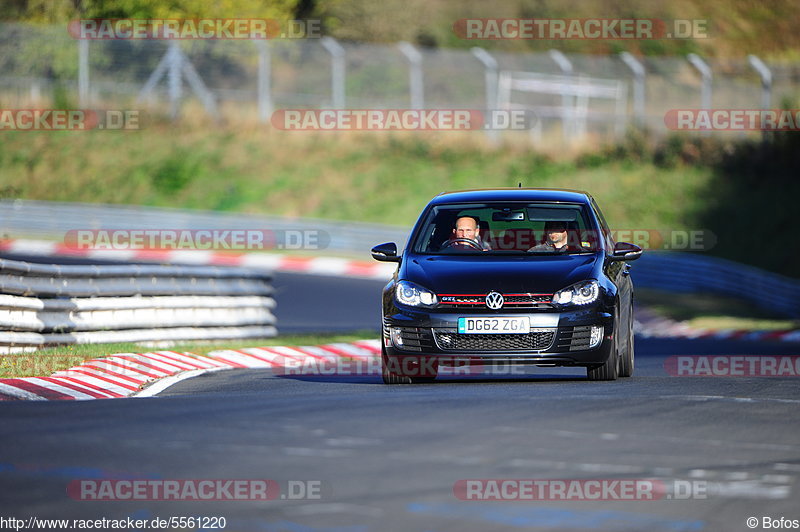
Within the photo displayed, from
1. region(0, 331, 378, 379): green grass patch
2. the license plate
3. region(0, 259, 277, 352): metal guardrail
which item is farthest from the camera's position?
region(0, 259, 277, 352): metal guardrail

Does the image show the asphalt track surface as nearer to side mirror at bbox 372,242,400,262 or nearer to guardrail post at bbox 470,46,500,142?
side mirror at bbox 372,242,400,262

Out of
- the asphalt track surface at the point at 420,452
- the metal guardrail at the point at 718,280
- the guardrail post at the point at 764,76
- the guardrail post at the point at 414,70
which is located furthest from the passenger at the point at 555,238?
the guardrail post at the point at 414,70

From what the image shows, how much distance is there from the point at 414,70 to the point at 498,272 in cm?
2953

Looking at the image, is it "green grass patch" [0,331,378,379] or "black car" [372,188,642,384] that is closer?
"black car" [372,188,642,384]

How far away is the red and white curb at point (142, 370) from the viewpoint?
36.3 ft

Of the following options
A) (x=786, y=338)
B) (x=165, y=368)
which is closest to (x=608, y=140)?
(x=786, y=338)

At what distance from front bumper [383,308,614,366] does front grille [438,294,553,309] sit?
0.07 metres

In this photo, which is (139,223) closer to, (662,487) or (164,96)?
(164,96)

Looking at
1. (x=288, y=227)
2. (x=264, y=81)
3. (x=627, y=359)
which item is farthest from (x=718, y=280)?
(x=627, y=359)

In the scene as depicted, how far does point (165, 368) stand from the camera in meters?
13.2

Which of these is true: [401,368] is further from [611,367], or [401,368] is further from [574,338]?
[611,367]

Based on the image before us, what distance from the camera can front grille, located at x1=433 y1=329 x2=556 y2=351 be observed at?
11086 millimetres

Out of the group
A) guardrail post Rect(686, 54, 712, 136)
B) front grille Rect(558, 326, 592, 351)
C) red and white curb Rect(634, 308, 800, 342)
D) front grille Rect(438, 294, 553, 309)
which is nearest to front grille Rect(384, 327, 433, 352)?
front grille Rect(438, 294, 553, 309)

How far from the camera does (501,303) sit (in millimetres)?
11094
